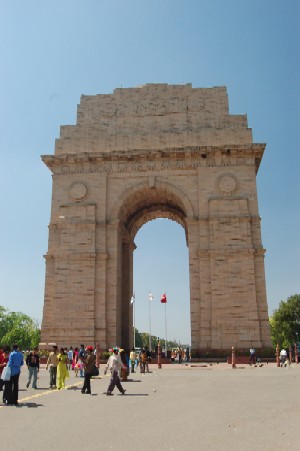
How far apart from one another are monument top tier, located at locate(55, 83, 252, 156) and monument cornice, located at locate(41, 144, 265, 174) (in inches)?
26.2

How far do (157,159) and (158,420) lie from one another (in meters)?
27.5

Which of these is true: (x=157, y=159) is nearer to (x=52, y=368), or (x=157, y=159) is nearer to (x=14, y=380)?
(x=52, y=368)

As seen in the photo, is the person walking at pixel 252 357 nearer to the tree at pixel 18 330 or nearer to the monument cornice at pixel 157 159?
the monument cornice at pixel 157 159

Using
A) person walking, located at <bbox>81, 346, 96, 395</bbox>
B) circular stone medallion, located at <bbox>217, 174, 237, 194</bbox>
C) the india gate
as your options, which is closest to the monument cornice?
the india gate

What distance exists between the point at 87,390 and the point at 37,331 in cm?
9625

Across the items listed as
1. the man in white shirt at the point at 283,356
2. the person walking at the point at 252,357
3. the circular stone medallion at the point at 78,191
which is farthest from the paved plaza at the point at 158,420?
the circular stone medallion at the point at 78,191

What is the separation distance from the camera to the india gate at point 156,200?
3170 cm

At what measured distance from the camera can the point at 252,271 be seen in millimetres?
31984

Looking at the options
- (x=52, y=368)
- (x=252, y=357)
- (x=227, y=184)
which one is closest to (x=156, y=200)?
(x=227, y=184)

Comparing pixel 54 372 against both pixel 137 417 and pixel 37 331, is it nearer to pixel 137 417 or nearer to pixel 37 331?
pixel 137 417

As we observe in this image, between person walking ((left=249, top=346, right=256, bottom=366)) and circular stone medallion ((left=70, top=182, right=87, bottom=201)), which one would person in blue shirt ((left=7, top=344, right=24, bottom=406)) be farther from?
circular stone medallion ((left=70, top=182, right=87, bottom=201))

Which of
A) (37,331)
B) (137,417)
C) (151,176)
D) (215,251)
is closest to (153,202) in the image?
(151,176)

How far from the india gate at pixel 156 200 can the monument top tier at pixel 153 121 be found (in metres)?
0.08

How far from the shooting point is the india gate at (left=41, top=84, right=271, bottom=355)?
31.7 m
